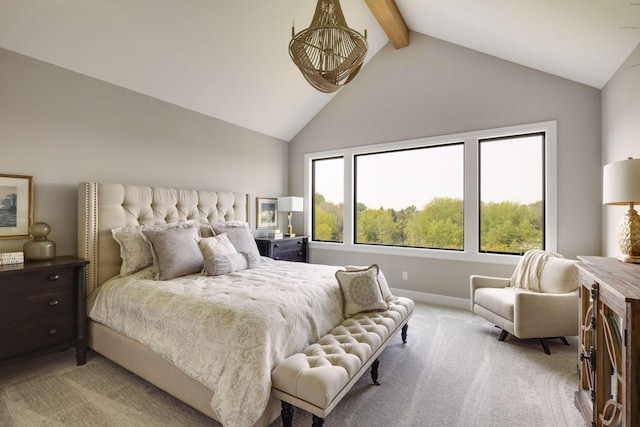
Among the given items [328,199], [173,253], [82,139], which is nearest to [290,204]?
[328,199]

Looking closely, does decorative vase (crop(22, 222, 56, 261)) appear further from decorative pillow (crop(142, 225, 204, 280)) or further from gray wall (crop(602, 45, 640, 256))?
gray wall (crop(602, 45, 640, 256))

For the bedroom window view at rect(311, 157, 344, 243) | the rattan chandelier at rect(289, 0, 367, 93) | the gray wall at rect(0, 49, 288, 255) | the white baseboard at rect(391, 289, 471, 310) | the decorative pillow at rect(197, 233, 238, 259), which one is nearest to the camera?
the rattan chandelier at rect(289, 0, 367, 93)

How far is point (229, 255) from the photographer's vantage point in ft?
9.46

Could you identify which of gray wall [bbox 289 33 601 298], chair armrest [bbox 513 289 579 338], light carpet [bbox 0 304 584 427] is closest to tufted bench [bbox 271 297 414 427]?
light carpet [bbox 0 304 584 427]

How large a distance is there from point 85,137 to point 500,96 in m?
4.66

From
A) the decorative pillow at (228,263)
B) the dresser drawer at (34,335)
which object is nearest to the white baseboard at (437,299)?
the decorative pillow at (228,263)

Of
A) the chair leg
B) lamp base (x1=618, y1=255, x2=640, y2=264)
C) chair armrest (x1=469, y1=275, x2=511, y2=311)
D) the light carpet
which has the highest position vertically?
lamp base (x1=618, y1=255, x2=640, y2=264)

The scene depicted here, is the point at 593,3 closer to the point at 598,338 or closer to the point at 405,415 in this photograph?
the point at 598,338

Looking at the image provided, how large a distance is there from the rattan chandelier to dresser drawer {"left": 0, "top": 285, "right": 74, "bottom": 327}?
2.58m

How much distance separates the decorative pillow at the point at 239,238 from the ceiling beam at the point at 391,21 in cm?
308

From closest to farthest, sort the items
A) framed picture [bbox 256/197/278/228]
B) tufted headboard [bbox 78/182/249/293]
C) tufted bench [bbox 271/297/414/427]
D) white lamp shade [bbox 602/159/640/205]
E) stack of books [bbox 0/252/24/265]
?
tufted bench [bbox 271/297/414/427] < white lamp shade [bbox 602/159/640/205] < stack of books [bbox 0/252/24/265] < tufted headboard [bbox 78/182/249/293] < framed picture [bbox 256/197/278/228]

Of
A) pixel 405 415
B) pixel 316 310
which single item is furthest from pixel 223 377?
pixel 405 415

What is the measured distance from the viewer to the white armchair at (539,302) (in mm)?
2576

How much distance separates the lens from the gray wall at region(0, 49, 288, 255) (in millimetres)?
2512
